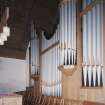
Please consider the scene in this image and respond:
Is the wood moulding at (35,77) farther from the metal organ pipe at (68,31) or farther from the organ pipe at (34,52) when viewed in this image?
the metal organ pipe at (68,31)

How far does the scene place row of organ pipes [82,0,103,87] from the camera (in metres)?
6.52

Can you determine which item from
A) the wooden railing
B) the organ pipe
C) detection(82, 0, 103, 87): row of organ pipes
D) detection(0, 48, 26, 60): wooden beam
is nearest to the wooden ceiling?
detection(0, 48, 26, 60): wooden beam

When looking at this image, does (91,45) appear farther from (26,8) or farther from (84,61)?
(26,8)

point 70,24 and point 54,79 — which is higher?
point 70,24

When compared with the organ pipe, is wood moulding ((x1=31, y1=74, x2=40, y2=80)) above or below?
below


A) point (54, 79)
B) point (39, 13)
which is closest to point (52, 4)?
point (39, 13)

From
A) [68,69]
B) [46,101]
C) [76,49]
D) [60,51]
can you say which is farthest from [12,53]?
[76,49]

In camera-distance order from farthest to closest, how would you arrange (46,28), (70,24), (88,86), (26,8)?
(46,28) < (26,8) < (70,24) < (88,86)

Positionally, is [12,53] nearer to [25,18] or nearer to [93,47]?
[25,18]

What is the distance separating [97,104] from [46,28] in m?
3.73

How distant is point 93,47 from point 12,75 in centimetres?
452

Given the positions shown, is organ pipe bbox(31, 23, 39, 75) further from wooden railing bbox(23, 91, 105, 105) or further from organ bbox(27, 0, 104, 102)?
organ bbox(27, 0, 104, 102)

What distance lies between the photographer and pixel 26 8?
27.6 ft

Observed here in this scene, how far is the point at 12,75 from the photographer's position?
33.9ft
